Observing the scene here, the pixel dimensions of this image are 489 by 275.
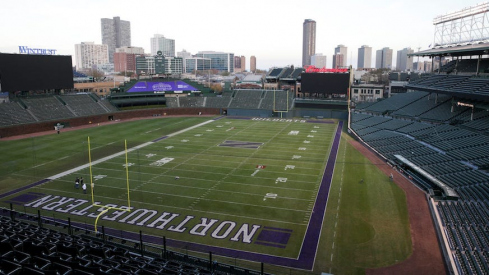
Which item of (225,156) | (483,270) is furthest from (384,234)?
(225,156)

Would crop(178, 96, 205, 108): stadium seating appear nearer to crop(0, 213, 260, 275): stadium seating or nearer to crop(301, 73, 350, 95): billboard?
crop(301, 73, 350, 95): billboard

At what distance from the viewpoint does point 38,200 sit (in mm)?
25219

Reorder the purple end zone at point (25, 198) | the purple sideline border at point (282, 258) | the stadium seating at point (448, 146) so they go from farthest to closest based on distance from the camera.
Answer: the purple end zone at point (25, 198) → the stadium seating at point (448, 146) → the purple sideline border at point (282, 258)

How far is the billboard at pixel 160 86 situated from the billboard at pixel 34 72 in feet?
53.4

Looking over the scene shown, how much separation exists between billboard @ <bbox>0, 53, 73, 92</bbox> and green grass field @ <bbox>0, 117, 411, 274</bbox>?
41.8 ft

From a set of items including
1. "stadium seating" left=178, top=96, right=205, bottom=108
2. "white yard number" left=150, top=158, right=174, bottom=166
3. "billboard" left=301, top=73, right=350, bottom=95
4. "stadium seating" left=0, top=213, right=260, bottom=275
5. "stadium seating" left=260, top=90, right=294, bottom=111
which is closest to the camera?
"stadium seating" left=0, top=213, right=260, bottom=275

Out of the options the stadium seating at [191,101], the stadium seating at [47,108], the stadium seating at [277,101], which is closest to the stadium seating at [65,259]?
the stadium seating at [47,108]

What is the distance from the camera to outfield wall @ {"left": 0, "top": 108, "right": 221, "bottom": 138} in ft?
162

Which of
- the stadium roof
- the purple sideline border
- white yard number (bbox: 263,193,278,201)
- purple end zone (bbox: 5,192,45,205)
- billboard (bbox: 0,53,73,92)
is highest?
the stadium roof

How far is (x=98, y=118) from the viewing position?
62000 mm

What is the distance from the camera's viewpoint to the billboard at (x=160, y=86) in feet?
247

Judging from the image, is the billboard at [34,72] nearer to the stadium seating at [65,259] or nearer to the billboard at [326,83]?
the stadium seating at [65,259]

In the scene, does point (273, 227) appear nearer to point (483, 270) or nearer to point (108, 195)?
point (483, 270)

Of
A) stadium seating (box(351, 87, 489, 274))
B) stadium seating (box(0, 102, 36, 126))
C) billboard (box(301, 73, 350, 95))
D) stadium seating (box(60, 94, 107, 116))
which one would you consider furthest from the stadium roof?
stadium seating (box(0, 102, 36, 126))
